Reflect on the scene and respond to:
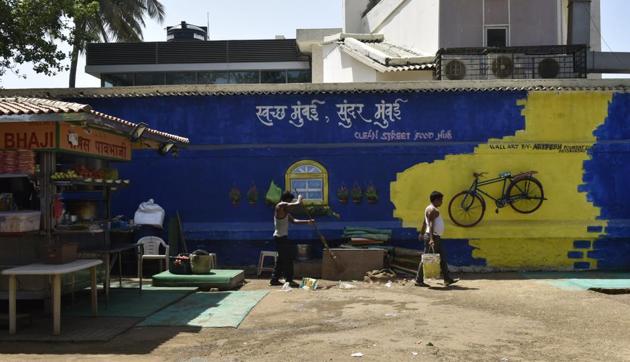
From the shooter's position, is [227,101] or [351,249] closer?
[351,249]

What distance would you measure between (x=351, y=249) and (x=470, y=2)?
9713 millimetres

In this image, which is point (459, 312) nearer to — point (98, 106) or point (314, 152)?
point (314, 152)

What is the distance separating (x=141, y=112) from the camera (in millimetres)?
12312

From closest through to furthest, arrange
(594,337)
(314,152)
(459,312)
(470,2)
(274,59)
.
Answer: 1. (594,337)
2. (459,312)
3. (314,152)
4. (470,2)
5. (274,59)

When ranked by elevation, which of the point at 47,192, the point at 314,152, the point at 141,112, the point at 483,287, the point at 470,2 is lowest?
the point at 483,287

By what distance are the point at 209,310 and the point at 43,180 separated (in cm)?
278

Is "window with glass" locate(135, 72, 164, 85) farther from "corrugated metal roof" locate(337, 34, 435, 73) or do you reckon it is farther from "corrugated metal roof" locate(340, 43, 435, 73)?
"corrugated metal roof" locate(340, 43, 435, 73)

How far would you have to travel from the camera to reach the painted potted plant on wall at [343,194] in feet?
39.4

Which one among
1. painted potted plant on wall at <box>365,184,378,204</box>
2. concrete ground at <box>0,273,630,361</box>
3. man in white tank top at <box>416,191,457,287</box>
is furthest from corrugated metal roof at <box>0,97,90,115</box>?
painted potted plant on wall at <box>365,184,378,204</box>

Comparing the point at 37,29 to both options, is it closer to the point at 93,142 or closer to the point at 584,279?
the point at 93,142

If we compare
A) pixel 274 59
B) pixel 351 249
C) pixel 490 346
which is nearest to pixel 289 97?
pixel 351 249

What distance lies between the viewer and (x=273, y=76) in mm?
25734

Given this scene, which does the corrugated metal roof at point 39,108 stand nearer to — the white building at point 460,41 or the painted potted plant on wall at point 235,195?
the painted potted plant on wall at point 235,195

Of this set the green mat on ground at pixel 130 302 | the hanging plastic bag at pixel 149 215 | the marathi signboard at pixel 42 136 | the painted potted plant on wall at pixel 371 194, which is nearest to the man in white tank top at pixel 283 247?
the green mat on ground at pixel 130 302
